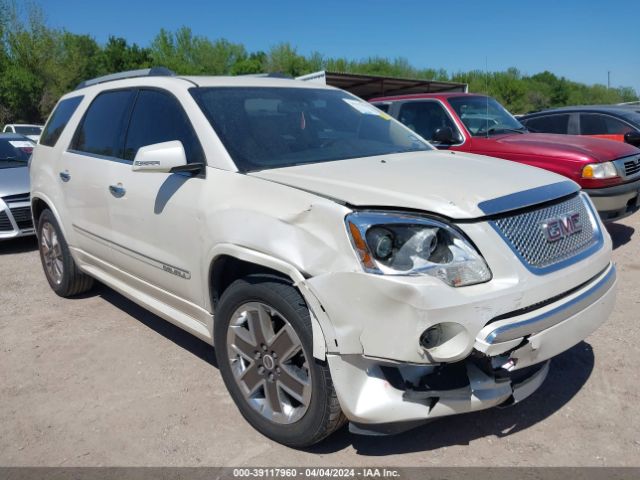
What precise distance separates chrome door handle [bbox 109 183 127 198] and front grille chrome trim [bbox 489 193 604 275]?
2383 millimetres

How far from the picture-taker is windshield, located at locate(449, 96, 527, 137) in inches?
263

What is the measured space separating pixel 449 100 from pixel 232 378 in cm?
513

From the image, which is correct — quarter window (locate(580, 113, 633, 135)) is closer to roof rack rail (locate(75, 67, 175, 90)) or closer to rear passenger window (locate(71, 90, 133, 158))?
roof rack rail (locate(75, 67, 175, 90))

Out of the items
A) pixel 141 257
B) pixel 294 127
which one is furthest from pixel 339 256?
pixel 141 257

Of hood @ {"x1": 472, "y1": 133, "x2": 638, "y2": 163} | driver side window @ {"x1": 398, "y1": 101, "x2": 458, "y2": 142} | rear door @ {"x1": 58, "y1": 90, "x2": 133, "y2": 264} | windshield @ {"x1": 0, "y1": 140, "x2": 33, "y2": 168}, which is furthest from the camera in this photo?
windshield @ {"x1": 0, "y1": 140, "x2": 33, "y2": 168}

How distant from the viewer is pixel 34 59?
43.3m

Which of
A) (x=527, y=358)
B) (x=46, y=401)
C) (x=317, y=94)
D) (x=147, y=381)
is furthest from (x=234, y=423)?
(x=317, y=94)

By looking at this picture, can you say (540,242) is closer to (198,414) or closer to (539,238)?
(539,238)

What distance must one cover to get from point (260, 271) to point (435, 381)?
958mm

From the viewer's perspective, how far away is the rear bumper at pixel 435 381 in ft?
7.16

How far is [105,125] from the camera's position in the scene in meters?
3.99

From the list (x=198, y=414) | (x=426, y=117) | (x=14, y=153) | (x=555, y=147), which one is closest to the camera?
(x=198, y=414)

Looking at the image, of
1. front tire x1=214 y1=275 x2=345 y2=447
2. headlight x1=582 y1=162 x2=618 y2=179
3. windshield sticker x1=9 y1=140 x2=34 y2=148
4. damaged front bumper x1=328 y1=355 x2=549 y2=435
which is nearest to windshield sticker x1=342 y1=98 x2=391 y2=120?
front tire x1=214 y1=275 x2=345 y2=447

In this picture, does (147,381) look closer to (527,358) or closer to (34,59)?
(527,358)
